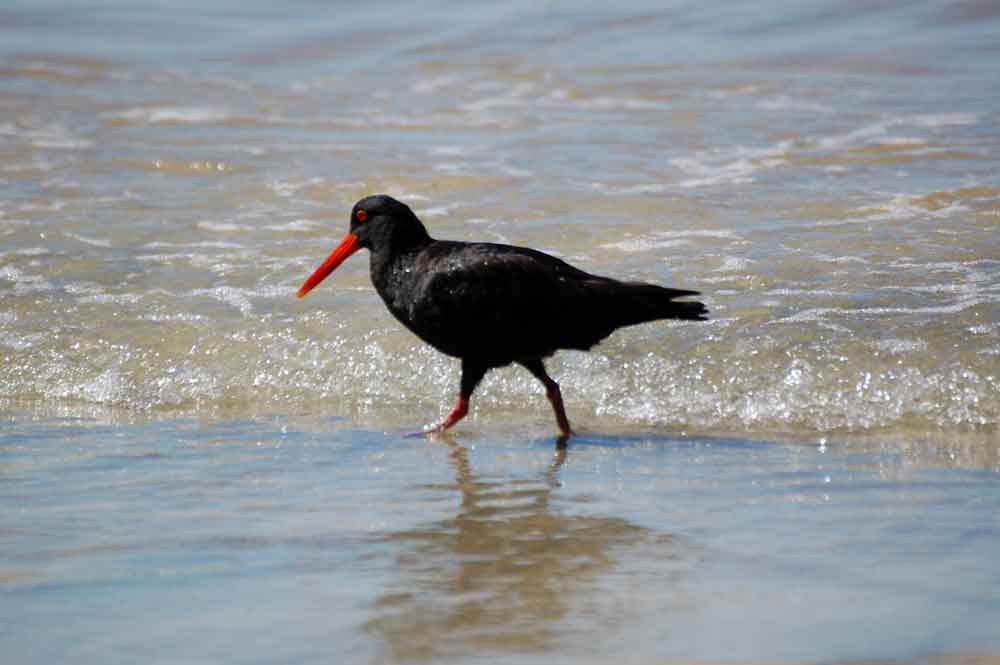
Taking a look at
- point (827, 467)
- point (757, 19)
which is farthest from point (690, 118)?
point (827, 467)

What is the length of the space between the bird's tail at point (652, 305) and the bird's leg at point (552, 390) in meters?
0.35

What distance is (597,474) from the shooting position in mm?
4676

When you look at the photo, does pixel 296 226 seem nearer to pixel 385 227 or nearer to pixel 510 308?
pixel 385 227

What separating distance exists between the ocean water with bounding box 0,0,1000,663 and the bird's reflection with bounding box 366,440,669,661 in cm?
1

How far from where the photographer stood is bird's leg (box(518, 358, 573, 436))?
532 cm

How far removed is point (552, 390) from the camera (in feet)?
17.9

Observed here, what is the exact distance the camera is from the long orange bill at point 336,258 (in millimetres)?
6057

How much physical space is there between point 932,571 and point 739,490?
0.95m

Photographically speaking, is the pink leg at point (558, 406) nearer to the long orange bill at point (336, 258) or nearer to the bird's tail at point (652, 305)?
the bird's tail at point (652, 305)

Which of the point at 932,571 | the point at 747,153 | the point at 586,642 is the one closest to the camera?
the point at 586,642

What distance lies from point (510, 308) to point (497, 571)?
1.99m

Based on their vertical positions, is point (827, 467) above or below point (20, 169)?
below

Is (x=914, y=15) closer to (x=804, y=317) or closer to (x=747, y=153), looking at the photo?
(x=747, y=153)

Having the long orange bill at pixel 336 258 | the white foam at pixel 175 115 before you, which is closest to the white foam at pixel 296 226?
the long orange bill at pixel 336 258
